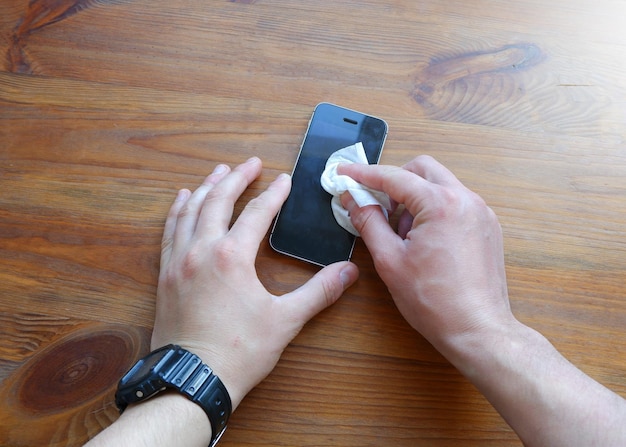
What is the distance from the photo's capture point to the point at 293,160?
2.29ft

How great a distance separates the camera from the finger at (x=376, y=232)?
594 mm

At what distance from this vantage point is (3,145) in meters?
0.70

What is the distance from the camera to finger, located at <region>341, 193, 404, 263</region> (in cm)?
59

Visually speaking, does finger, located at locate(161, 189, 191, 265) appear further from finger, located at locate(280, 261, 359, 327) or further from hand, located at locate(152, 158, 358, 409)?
finger, located at locate(280, 261, 359, 327)

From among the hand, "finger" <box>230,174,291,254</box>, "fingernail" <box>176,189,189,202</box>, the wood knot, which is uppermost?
"finger" <box>230,174,291,254</box>

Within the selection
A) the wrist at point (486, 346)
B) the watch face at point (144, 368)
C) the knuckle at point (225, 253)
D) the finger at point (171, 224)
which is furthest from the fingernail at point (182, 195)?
the wrist at point (486, 346)

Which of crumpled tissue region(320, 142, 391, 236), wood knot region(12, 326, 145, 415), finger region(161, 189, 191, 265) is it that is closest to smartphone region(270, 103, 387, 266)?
crumpled tissue region(320, 142, 391, 236)

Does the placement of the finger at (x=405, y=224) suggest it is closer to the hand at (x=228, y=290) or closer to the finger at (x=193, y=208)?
the hand at (x=228, y=290)

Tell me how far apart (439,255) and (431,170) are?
125 millimetres

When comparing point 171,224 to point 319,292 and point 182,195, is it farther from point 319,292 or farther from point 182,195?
point 319,292

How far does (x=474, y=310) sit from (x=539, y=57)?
17.9 inches

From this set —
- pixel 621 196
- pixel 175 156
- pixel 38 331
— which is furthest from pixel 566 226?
pixel 38 331

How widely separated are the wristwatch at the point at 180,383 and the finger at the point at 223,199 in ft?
0.54

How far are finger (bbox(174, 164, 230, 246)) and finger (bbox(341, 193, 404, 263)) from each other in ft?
0.62
